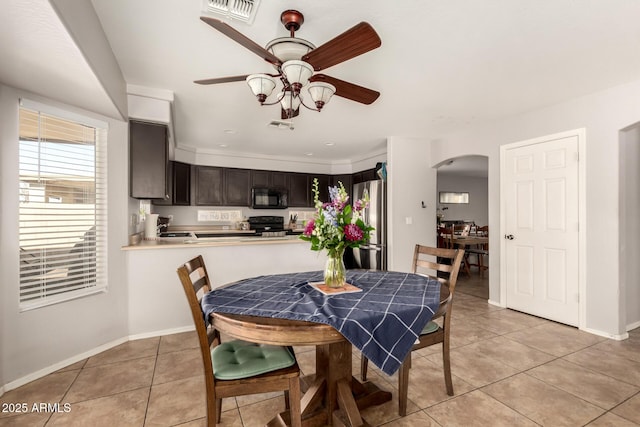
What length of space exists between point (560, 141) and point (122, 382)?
14.9 feet

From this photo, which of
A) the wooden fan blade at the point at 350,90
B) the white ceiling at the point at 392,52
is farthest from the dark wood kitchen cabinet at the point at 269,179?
the wooden fan blade at the point at 350,90

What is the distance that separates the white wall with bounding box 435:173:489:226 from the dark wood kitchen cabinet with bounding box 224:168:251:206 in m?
5.21

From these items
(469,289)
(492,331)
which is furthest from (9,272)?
(469,289)

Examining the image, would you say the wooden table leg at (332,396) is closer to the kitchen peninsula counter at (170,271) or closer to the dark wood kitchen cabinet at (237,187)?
the kitchen peninsula counter at (170,271)

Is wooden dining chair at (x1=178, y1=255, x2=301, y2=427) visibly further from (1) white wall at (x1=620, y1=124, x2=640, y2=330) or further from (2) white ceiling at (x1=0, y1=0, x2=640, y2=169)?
(1) white wall at (x1=620, y1=124, x2=640, y2=330)

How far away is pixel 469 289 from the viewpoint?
4.75m

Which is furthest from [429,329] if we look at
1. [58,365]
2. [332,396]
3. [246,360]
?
[58,365]

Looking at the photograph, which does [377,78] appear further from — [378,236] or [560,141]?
[378,236]

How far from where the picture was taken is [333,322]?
49.5 inches

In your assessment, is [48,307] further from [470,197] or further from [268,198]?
[470,197]

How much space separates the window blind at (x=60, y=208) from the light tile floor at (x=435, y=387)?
0.66 metres

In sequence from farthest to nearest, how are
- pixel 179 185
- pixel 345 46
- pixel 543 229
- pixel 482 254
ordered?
pixel 482 254
pixel 179 185
pixel 543 229
pixel 345 46

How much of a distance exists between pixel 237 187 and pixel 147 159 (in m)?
2.80

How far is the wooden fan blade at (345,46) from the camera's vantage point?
142 cm
